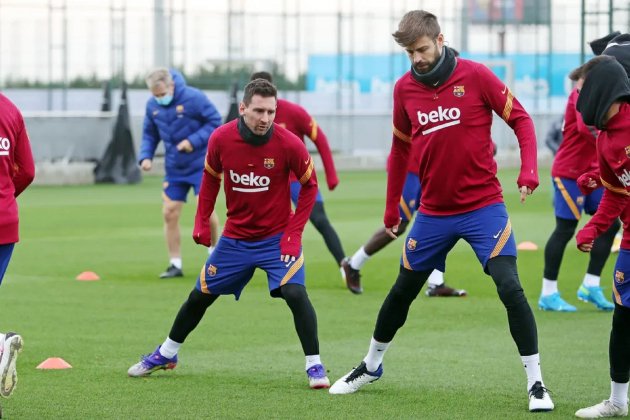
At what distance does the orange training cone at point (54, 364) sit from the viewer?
8617 mm

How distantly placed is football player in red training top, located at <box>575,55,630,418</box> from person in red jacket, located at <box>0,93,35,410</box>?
294 centimetres

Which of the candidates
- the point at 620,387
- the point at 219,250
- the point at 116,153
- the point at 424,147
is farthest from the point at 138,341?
the point at 116,153

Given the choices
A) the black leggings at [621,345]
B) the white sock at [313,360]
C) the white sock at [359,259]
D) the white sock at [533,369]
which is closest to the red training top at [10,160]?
the white sock at [313,360]

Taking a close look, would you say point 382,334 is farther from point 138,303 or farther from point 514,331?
point 138,303

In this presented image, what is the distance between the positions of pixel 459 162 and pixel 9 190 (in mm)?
2456

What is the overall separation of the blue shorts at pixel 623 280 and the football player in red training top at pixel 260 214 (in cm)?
194

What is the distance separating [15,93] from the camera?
3800 cm

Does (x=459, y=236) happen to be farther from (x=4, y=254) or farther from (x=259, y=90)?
(x=4, y=254)

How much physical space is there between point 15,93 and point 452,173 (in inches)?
1267

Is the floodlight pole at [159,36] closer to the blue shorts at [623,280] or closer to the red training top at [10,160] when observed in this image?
the red training top at [10,160]

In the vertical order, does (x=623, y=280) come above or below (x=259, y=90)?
below

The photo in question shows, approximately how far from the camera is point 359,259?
12633 mm

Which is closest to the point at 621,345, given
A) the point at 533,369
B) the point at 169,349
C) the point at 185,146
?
the point at 533,369

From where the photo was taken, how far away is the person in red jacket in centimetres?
666
